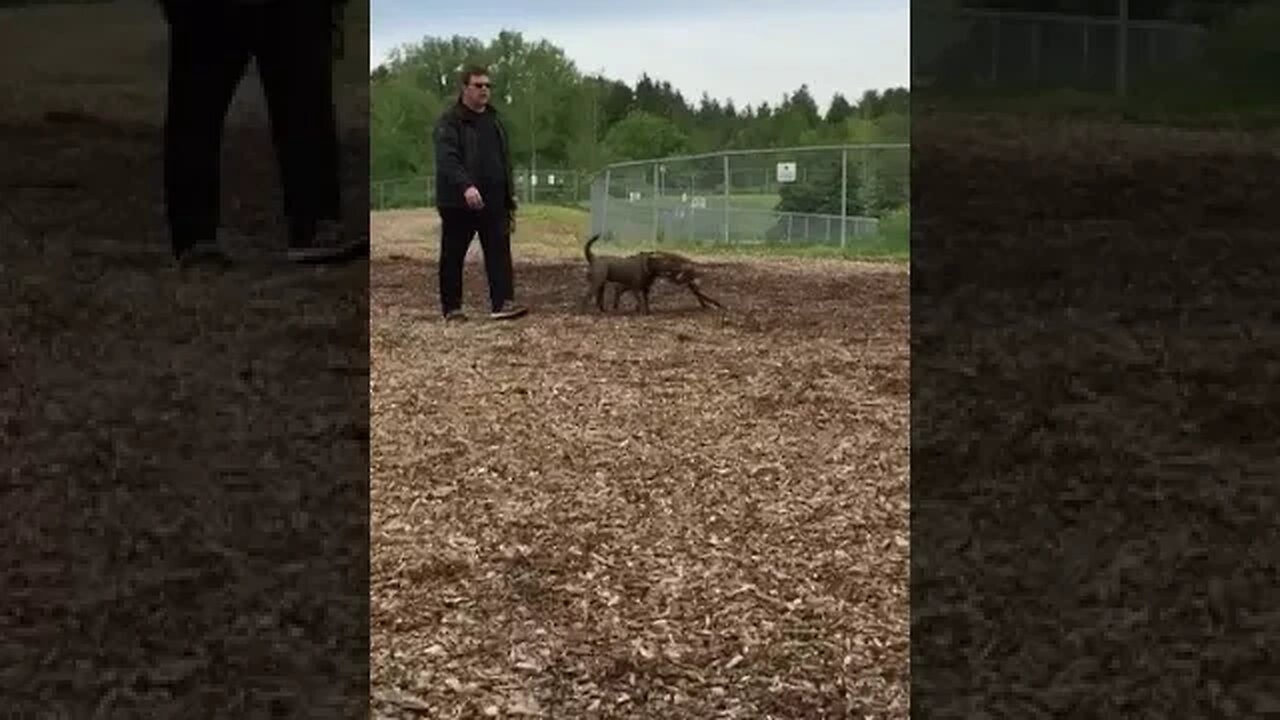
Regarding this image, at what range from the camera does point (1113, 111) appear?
579 cm

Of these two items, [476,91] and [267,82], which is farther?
[476,91]

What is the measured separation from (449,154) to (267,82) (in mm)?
2584

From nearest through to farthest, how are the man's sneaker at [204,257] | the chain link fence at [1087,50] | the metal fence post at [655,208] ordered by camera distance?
1. the man's sneaker at [204,257]
2. the chain link fence at [1087,50]
3. the metal fence post at [655,208]

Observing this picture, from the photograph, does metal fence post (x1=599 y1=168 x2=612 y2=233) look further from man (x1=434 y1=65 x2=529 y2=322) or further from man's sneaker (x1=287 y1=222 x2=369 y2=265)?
man's sneaker (x1=287 y1=222 x2=369 y2=265)

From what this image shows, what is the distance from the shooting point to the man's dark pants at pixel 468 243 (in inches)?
157

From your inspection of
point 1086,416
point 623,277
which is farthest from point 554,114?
point 1086,416

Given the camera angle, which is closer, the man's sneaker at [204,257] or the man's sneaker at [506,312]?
the man's sneaker at [204,257]

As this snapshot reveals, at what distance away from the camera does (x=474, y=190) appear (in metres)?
3.86

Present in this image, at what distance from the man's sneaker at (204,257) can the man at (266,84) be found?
0.22 meters

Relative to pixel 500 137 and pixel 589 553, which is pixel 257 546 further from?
pixel 500 137

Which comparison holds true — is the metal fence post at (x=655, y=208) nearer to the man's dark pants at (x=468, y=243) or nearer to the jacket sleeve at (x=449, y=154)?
the man's dark pants at (x=468, y=243)

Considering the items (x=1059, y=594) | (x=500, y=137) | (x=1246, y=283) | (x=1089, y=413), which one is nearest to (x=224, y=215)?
(x=1059, y=594)

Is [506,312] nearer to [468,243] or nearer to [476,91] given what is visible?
[468,243]

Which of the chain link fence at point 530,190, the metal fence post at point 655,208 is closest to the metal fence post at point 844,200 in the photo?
the metal fence post at point 655,208
